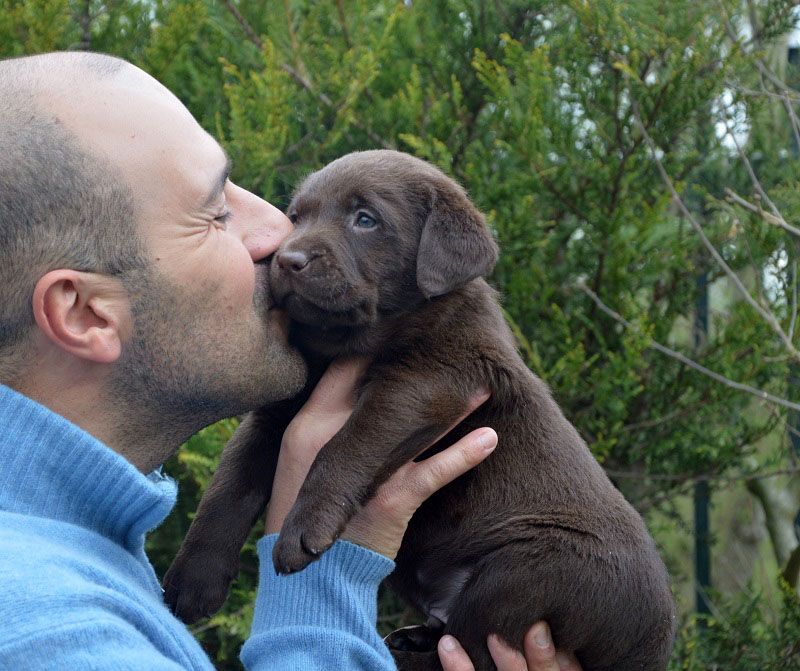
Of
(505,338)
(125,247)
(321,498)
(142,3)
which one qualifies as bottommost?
(321,498)

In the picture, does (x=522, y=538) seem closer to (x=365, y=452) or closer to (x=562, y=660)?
(x=562, y=660)

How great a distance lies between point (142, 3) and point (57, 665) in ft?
13.1

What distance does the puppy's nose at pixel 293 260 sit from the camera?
2.64 m

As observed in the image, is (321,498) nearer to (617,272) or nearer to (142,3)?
(617,272)

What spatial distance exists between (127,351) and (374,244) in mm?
924

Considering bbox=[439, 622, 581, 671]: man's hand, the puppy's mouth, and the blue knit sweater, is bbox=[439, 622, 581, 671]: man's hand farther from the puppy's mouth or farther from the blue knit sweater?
the puppy's mouth

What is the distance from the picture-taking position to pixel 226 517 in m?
2.76

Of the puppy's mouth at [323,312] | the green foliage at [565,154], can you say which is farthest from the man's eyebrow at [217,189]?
the green foliage at [565,154]

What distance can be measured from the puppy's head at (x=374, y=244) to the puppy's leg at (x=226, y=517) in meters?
0.40

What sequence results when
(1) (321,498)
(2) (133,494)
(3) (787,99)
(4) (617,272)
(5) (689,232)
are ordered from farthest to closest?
(5) (689,232) → (4) (617,272) → (3) (787,99) → (1) (321,498) → (2) (133,494)

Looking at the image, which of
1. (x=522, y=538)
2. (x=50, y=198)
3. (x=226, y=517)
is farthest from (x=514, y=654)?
(x=50, y=198)

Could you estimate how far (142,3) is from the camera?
492 cm

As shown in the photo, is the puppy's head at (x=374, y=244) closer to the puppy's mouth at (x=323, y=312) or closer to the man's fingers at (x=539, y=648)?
the puppy's mouth at (x=323, y=312)

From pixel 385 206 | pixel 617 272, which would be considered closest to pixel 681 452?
pixel 617 272
